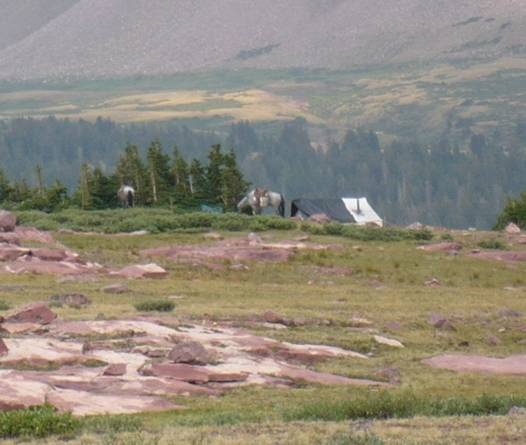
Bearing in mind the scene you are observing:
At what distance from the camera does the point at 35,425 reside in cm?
2258

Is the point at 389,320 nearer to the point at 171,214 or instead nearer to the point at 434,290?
the point at 434,290

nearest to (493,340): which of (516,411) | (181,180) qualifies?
(516,411)

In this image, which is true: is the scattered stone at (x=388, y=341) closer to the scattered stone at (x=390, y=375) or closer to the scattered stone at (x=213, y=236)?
the scattered stone at (x=390, y=375)

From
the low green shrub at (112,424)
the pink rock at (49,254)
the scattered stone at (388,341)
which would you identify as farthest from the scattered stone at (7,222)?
the low green shrub at (112,424)

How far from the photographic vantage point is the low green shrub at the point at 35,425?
22.5m

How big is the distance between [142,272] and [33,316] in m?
20.5

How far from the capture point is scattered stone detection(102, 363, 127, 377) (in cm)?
2930

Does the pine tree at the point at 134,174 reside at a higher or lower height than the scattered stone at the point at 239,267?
higher

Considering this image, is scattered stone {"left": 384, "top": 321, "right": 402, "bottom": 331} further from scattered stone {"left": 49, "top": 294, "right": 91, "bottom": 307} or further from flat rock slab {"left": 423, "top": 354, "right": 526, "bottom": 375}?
scattered stone {"left": 49, "top": 294, "right": 91, "bottom": 307}

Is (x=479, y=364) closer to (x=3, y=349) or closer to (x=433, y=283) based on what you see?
(x=3, y=349)

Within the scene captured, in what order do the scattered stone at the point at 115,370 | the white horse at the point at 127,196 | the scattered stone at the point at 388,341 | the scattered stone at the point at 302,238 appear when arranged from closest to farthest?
the scattered stone at the point at 115,370
the scattered stone at the point at 388,341
the scattered stone at the point at 302,238
the white horse at the point at 127,196

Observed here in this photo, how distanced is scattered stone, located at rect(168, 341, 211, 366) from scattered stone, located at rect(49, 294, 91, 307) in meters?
12.2

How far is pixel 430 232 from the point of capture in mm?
79000

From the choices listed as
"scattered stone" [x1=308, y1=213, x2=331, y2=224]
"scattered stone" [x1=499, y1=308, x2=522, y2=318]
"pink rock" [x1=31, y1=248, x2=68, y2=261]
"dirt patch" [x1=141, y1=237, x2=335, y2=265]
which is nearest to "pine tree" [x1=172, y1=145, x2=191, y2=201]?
"scattered stone" [x1=308, y1=213, x2=331, y2=224]
